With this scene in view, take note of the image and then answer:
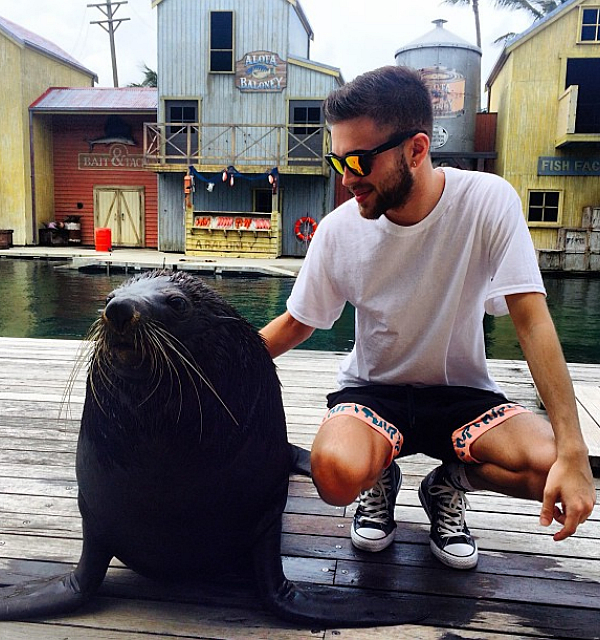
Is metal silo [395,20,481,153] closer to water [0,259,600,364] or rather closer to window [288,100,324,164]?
window [288,100,324,164]

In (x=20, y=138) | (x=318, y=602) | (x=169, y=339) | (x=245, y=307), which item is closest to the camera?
(x=169, y=339)

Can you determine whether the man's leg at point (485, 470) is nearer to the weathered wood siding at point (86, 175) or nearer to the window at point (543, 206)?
the window at point (543, 206)

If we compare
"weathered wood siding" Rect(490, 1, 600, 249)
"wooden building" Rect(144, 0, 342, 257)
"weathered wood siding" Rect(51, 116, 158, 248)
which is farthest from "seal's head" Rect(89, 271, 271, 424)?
"weathered wood siding" Rect(51, 116, 158, 248)

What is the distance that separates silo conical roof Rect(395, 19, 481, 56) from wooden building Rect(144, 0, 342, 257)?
2.09 meters

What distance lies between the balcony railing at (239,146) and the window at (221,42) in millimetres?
1504

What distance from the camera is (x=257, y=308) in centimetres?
963

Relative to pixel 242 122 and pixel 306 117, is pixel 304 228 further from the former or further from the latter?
pixel 242 122

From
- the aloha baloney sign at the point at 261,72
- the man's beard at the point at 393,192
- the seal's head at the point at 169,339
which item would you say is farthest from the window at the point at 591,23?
the seal's head at the point at 169,339

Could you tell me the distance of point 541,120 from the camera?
1567 cm

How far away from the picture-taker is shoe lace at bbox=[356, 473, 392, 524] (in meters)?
1.92

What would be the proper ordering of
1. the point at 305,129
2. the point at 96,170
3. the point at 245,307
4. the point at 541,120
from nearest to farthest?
the point at 245,307, the point at 541,120, the point at 305,129, the point at 96,170

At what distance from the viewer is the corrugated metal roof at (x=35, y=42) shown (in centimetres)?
1833

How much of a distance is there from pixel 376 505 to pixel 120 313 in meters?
1.00

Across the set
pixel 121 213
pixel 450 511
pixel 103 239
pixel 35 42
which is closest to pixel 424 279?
pixel 450 511
